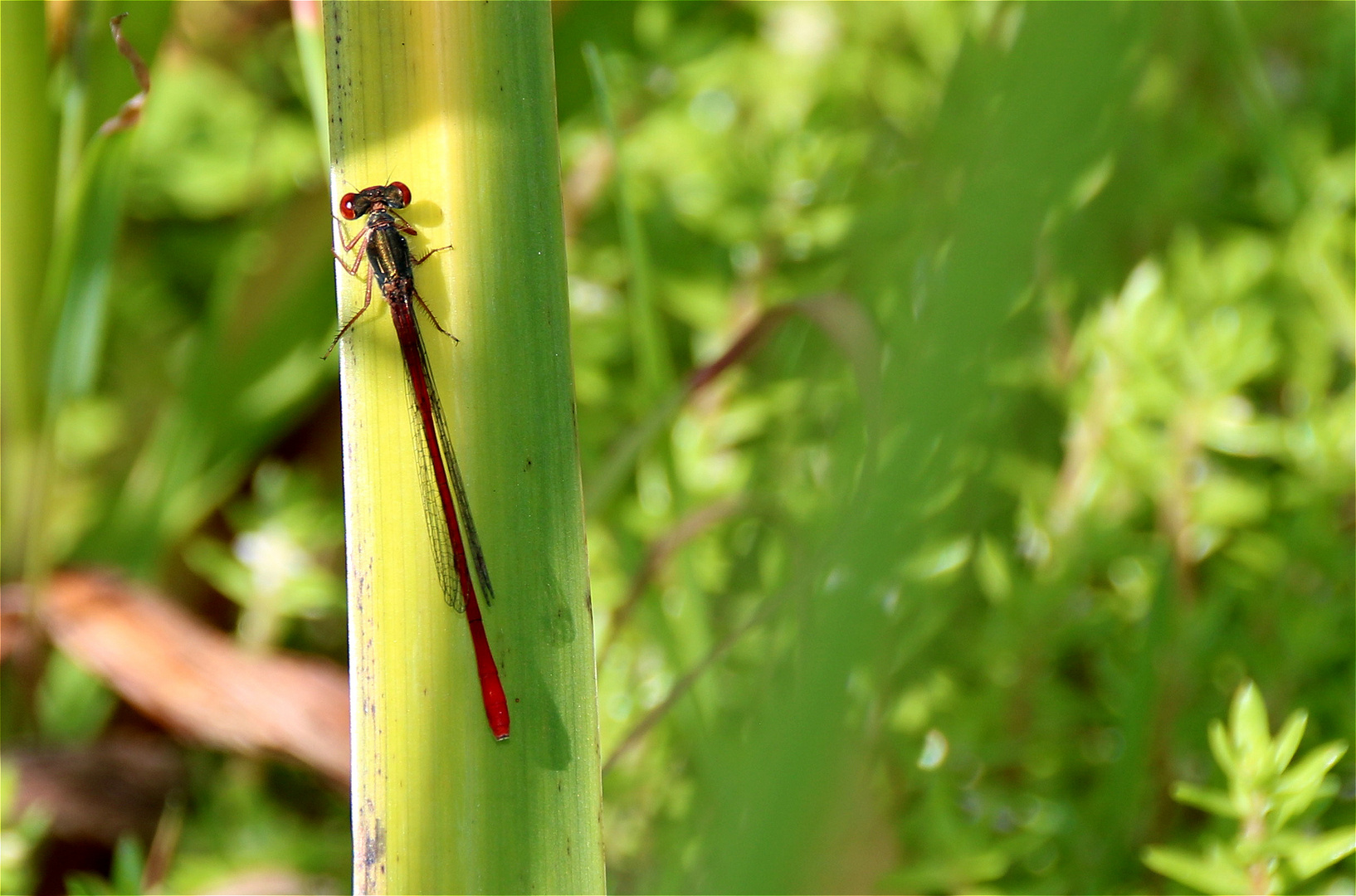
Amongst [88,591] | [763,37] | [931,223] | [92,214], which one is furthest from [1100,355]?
[88,591]

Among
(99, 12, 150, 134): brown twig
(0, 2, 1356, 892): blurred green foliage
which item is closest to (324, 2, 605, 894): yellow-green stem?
(0, 2, 1356, 892): blurred green foliage

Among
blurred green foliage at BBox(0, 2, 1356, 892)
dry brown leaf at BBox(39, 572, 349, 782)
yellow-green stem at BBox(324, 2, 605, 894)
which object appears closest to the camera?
blurred green foliage at BBox(0, 2, 1356, 892)

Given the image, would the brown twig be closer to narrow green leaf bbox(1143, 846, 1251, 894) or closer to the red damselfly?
the red damselfly

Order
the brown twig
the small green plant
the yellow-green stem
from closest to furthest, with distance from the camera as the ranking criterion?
the yellow-green stem
the small green plant
the brown twig

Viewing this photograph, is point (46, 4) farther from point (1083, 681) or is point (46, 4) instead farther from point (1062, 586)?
point (1083, 681)

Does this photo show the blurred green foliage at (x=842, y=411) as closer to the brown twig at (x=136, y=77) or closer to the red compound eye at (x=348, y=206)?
the brown twig at (x=136, y=77)

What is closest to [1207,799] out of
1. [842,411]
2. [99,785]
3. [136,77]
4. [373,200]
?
[842,411]

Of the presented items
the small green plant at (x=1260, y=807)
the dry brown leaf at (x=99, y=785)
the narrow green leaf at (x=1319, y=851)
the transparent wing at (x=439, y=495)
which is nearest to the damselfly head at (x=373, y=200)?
the transparent wing at (x=439, y=495)

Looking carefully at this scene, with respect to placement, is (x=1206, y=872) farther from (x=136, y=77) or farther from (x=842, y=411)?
(x=136, y=77)
